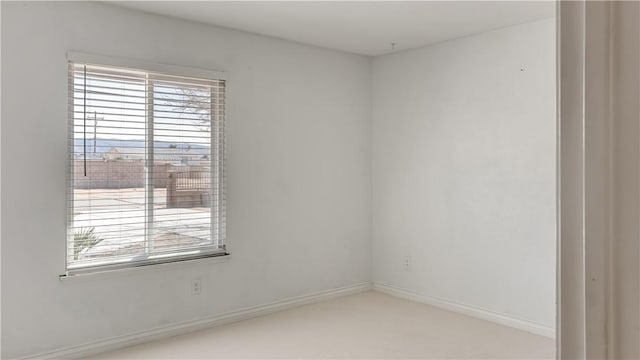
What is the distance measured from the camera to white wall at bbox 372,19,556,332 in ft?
A: 11.8

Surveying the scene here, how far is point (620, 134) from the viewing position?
1.35ft

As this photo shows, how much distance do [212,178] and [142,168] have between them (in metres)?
0.56

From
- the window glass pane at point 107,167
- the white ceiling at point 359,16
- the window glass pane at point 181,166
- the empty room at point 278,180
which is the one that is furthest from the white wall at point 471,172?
the window glass pane at point 107,167

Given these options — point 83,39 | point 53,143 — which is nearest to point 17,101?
point 53,143

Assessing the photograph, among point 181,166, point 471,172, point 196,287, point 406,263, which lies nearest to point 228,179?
point 181,166

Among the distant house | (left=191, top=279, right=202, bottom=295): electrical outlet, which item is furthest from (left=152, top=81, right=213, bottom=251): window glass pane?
(left=191, top=279, right=202, bottom=295): electrical outlet

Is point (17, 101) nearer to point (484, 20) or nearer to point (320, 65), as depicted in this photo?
point (320, 65)

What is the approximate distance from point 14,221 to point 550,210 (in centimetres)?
365

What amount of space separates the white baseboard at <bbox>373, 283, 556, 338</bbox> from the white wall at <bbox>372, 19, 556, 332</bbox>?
0.08ft

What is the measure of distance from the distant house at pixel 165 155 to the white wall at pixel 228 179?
0.26 meters

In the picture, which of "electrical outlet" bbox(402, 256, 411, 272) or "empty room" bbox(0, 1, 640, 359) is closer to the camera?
"empty room" bbox(0, 1, 640, 359)

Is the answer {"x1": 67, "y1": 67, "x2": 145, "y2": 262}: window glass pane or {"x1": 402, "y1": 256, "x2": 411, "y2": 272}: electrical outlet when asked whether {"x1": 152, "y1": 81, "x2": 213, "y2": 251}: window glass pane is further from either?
{"x1": 402, "y1": 256, "x2": 411, "y2": 272}: electrical outlet

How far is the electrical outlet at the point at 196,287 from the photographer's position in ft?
11.9

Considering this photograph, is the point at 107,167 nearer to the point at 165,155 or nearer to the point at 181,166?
the point at 165,155
